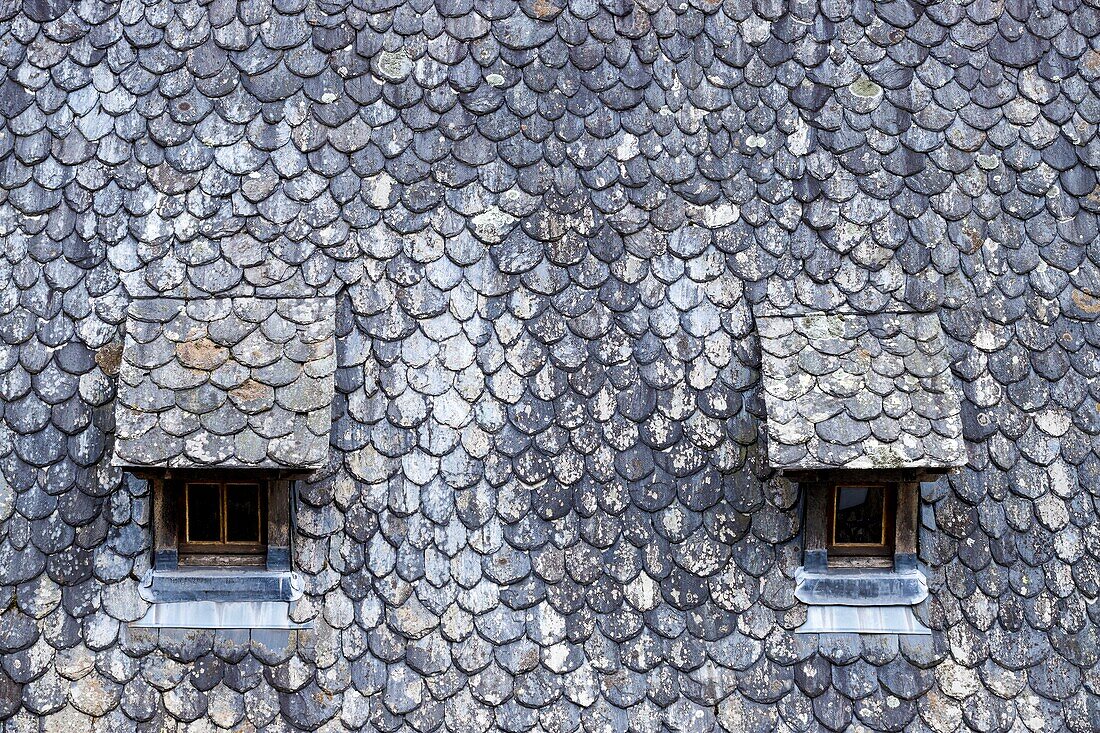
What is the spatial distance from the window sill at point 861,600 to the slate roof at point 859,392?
2.43 ft

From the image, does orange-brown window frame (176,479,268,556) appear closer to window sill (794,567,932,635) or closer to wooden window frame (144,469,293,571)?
wooden window frame (144,469,293,571)

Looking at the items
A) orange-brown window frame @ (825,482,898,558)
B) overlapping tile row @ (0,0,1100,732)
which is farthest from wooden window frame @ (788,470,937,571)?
overlapping tile row @ (0,0,1100,732)

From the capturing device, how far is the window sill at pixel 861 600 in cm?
710

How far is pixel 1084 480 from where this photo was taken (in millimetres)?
7285

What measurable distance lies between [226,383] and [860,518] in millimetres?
3767

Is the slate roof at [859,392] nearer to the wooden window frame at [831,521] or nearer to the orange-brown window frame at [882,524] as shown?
the wooden window frame at [831,521]

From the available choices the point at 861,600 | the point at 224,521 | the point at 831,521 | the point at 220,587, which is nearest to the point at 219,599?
the point at 220,587

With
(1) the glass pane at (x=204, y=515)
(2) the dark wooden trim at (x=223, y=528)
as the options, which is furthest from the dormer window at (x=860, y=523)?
(1) the glass pane at (x=204, y=515)

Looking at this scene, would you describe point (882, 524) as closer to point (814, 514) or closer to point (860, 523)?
point (860, 523)

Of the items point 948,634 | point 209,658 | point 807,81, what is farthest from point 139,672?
point 807,81

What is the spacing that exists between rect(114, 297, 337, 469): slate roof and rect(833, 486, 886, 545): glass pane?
3023mm

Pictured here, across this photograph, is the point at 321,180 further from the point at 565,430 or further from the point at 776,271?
the point at 776,271

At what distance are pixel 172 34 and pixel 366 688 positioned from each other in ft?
14.0

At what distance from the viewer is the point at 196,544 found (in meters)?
7.20
